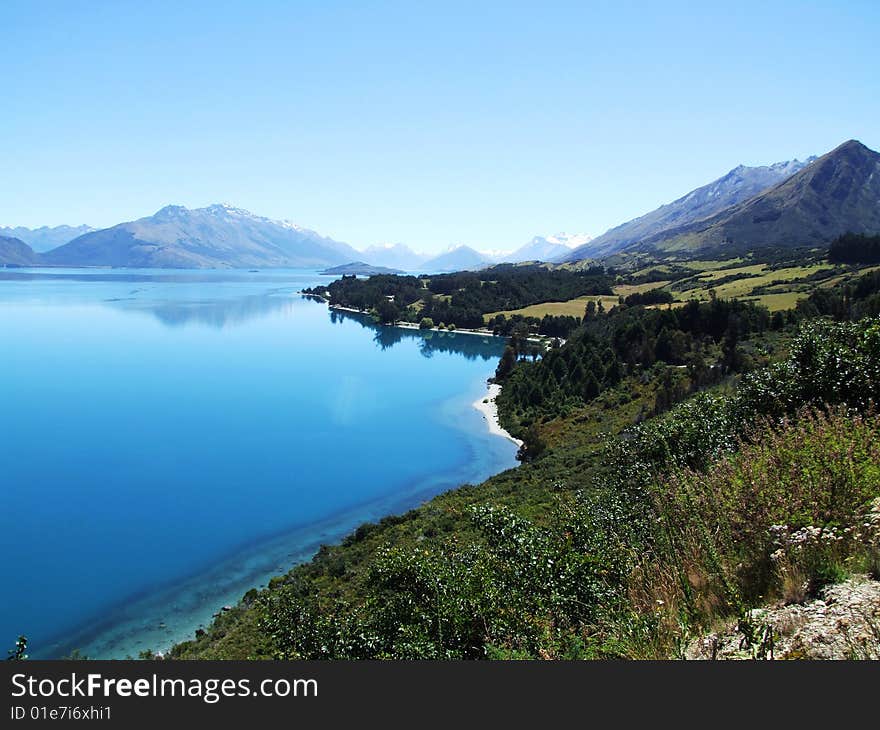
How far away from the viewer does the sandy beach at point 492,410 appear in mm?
63906

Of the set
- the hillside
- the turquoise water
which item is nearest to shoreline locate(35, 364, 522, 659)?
the turquoise water

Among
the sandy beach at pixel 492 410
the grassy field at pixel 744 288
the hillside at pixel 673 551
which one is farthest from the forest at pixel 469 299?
the hillside at pixel 673 551

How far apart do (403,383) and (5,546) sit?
60.7m

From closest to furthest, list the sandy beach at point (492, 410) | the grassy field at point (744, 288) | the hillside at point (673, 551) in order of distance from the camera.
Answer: the hillside at point (673, 551), the sandy beach at point (492, 410), the grassy field at point (744, 288)

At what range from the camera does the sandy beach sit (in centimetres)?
6391

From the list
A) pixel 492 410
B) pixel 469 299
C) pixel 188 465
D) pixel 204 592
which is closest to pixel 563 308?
pixel 469 299

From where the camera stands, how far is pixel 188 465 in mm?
50250

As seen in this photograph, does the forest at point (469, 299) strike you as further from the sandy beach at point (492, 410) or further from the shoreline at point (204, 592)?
the shoreline at point (204, 592)

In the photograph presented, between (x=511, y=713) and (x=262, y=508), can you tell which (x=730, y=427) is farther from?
(x=262, y=508)

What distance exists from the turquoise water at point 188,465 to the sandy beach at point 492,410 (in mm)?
1949

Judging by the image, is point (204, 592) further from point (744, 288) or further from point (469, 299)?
point (469, 299)

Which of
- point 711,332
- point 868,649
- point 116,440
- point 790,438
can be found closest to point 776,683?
point 868,649

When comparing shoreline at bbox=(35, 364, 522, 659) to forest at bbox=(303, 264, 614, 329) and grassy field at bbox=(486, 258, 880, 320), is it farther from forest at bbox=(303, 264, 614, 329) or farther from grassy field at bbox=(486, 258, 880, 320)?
forest at bbox=(303, 264, 614, 329)

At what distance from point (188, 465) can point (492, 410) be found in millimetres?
38657
